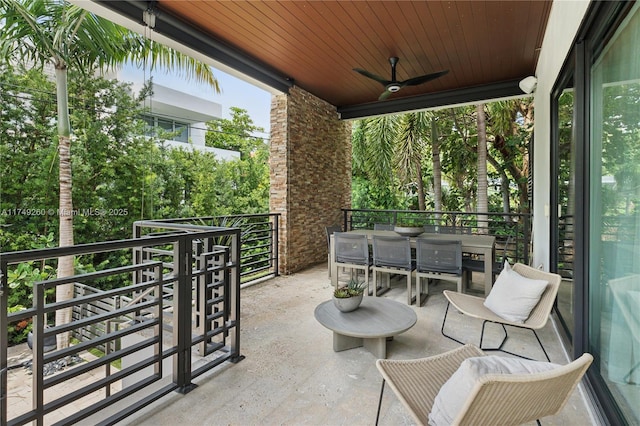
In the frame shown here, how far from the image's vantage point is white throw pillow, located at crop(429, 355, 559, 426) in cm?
108

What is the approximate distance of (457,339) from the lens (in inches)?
110

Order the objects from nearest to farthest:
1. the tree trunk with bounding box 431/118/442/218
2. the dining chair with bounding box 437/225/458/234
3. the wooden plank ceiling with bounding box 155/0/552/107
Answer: the wooden plank ceiling with bounding box 155/0/552/107
the dining chair with bounding box 437/225/458/234
the tree trunk with bounding box 431/118/442/218

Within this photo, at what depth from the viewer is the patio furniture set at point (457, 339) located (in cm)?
105

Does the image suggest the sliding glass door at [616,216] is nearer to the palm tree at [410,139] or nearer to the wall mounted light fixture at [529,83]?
the wall mounted light fixture at [529,83]

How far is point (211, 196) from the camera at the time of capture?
7.88m

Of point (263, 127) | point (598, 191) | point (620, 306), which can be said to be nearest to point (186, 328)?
point (620, 306)

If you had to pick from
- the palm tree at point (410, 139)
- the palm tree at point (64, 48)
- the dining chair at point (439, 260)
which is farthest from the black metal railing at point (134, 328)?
the palm tree at point (410, 139)

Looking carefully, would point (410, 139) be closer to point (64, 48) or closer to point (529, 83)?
point (529, 83)

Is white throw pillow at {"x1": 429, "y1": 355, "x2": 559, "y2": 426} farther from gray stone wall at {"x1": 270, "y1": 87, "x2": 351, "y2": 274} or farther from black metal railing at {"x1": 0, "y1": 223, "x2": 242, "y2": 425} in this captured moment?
gray stone wall at {"x1": 270, "y1": 87, "x2": 351, "y2": 274}

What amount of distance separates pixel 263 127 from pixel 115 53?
620 centimetres

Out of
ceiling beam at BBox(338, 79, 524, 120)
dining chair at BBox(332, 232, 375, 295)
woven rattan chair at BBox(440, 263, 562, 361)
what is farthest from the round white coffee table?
ceiling beam at BBox(338, 79, 524, 120)

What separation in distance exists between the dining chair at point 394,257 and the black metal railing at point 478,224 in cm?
81

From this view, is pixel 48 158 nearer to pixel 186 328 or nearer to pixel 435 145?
pixel 186 328

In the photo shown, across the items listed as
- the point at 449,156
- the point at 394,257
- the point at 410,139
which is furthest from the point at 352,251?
the point at 449,156
